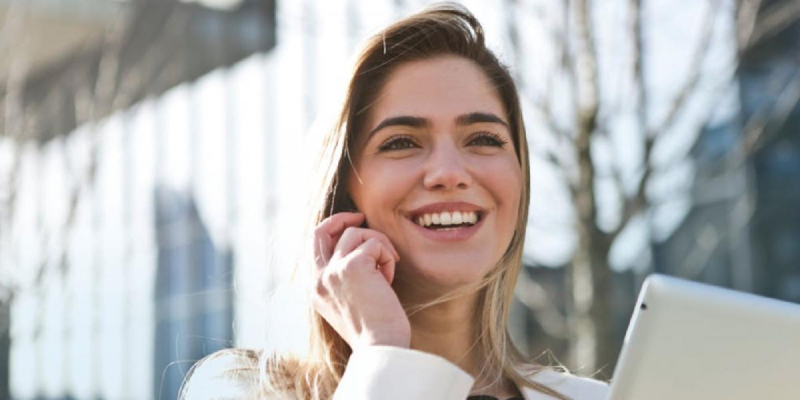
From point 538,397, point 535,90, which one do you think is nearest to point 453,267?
point 538,397

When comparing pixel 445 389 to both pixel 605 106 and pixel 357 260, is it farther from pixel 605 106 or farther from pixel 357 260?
pixel 605 106

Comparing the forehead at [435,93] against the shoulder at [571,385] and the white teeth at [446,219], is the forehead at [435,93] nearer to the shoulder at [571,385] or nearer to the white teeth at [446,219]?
the white teeth at [446,219]

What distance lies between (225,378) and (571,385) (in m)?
0.85

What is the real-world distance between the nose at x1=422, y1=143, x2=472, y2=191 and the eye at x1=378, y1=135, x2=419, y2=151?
0.07 meters

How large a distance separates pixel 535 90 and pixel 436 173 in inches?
157

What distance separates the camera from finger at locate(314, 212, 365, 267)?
2695 mm

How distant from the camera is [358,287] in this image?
2537mm

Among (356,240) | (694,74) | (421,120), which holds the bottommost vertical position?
(356,240)

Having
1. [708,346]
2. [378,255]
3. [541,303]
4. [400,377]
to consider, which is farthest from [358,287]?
[541,303]

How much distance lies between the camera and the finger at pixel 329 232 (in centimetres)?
270

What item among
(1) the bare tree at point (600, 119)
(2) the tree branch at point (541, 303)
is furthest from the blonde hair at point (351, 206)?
(2) the tree branch at point (541, 303)

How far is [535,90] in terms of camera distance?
21.5 ft

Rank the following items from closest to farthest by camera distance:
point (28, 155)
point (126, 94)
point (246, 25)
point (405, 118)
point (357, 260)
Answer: point (357, 260) < point (405, 118) < point (28, 155) < point (126, 94) < point (246, 25)

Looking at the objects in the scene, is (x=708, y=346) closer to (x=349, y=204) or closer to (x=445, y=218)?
(x=445, y=218)
